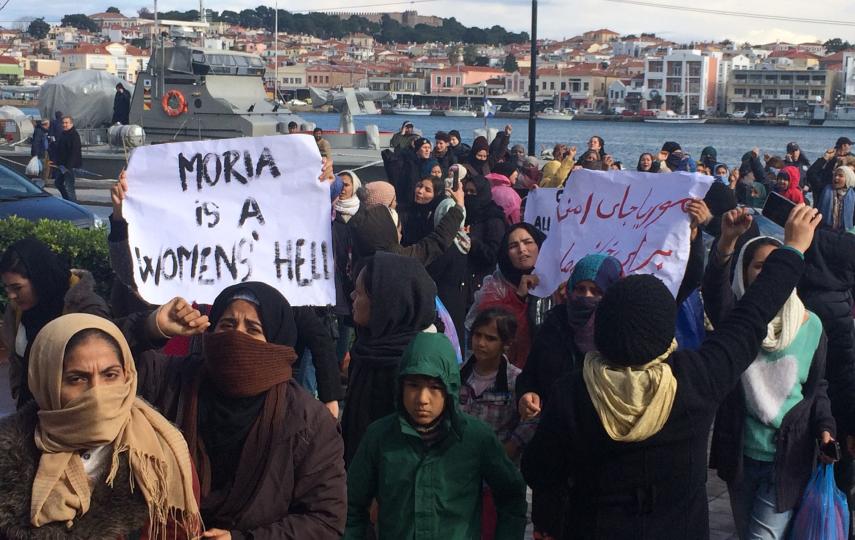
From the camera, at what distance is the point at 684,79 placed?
179250 millimetres

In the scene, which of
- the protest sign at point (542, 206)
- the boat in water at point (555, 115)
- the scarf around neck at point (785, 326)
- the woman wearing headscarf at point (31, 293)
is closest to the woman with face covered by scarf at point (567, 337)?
the scarf around neck at point (785, 326)

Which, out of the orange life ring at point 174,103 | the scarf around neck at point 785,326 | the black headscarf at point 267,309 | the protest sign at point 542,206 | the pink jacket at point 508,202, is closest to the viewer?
the black headscarf at point 267,309

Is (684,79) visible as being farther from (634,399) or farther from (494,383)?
(634,399)

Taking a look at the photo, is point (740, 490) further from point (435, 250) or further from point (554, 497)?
point (435, 250)

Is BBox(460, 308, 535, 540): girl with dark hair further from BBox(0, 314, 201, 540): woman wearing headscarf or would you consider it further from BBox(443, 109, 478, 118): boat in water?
BBox(443, 109, 478, 118): boat in water

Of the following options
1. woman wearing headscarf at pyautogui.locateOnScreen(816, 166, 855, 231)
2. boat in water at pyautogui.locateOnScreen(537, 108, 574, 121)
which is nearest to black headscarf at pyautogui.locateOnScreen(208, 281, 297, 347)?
woman wearing headscarf at pyautogui.locateOnScreen(816, 166, 855, 231)

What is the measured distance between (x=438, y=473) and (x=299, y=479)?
582 mm

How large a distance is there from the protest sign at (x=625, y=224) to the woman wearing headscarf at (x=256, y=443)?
2734 mm

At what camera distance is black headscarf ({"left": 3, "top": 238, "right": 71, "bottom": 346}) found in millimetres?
5145

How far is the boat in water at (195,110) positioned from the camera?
2539cm

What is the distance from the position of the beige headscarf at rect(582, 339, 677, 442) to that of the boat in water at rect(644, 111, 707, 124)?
490 feet

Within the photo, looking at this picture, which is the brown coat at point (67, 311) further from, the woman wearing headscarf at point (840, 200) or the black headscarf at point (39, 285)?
the woman wearing headscarf at point (840, 200)

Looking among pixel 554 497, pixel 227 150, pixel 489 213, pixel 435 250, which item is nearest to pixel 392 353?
pixel 554 497

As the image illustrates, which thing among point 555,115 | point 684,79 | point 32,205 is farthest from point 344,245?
point 684,79
